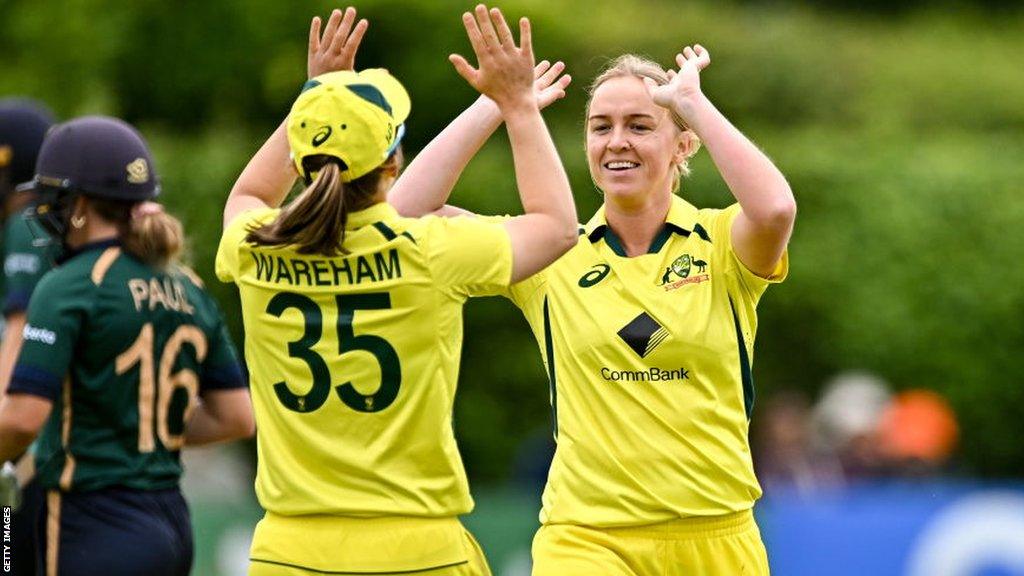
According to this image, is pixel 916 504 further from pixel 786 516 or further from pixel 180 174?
pixel 180 174

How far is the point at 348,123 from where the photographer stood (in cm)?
531

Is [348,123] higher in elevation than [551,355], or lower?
higher

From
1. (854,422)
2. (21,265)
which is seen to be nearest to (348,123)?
(21,265)

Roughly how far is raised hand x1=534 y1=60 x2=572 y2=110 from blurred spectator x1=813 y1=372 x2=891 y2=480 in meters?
9.11

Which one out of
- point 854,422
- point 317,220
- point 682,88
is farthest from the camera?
point 854,422

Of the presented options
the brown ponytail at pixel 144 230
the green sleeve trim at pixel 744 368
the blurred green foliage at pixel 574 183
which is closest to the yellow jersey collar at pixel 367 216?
the green sleeve trim at pixel 744 368

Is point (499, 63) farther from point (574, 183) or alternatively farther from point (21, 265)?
point (574, 183)

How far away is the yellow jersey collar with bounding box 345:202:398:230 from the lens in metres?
5.32

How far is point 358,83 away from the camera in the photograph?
5426 millimetres

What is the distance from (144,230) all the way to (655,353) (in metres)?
1.88

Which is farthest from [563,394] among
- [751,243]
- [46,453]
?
[46,453]

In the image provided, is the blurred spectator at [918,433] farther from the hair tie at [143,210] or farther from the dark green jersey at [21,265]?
the hair tie at [143,210]

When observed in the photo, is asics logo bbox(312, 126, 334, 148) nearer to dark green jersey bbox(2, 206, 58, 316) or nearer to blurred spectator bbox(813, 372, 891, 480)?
dark green jersey bbox(2, 206, 58, 316)

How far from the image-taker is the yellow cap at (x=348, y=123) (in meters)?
A: 5.30
